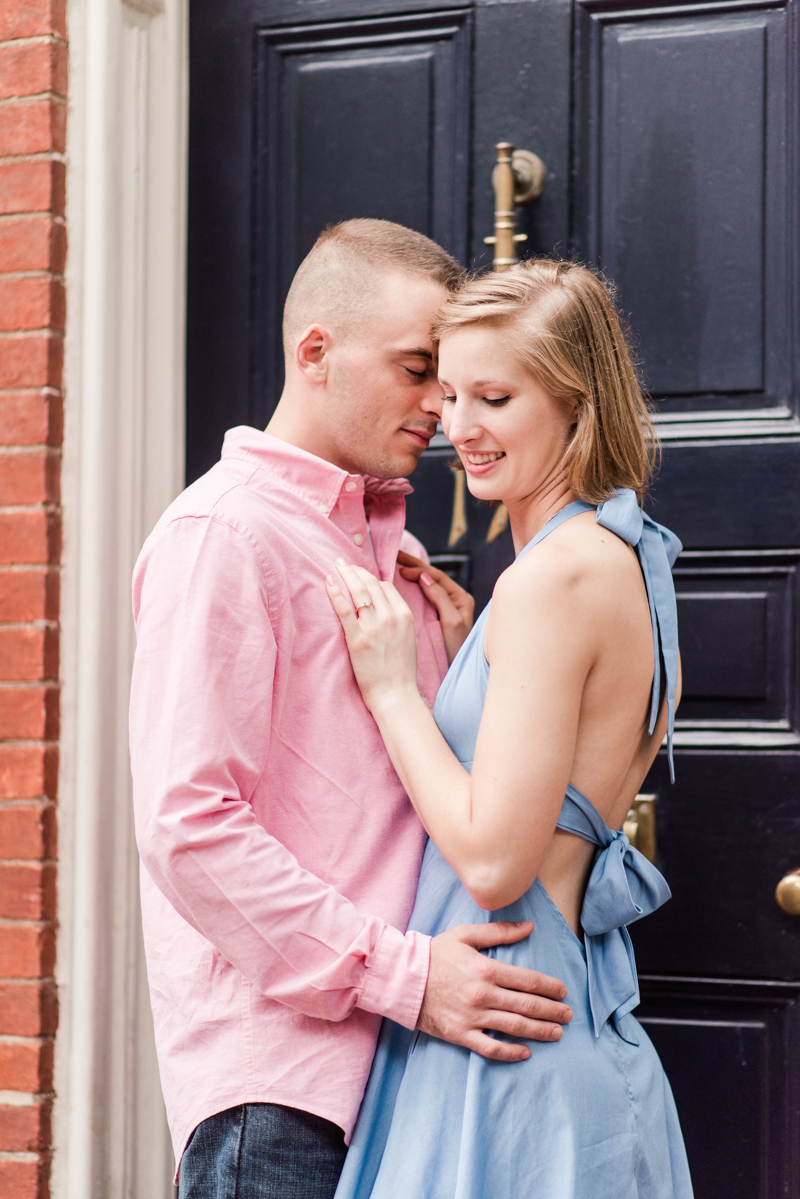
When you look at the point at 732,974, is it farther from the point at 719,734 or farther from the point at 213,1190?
the point at 213,1190

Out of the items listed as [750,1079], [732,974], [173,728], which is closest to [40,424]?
[173,728]

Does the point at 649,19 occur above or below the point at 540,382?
above

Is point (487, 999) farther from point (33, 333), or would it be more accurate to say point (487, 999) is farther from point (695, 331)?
point (33, 333)

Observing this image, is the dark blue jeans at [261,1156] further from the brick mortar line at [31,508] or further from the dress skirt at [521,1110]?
the brick mortar line at [31,508]

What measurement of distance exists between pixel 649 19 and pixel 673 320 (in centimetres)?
58

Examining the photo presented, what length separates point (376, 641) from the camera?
1.56m

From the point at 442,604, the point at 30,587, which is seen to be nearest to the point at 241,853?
the point at 442,604

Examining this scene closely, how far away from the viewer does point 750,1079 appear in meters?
2.07

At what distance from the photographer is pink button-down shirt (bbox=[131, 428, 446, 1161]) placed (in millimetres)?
1399

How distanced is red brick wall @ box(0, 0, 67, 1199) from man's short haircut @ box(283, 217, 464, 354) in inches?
22.0

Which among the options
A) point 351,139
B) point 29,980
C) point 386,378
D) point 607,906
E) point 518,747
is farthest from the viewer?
point 351,139

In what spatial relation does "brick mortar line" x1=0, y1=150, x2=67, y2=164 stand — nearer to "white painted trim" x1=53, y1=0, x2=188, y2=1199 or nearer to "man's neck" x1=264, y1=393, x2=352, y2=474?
"white painted trim" x1=53, y1=0, x2=188, y2=1199

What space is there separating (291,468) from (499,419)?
0.33m

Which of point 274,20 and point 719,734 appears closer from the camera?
point 719,734
